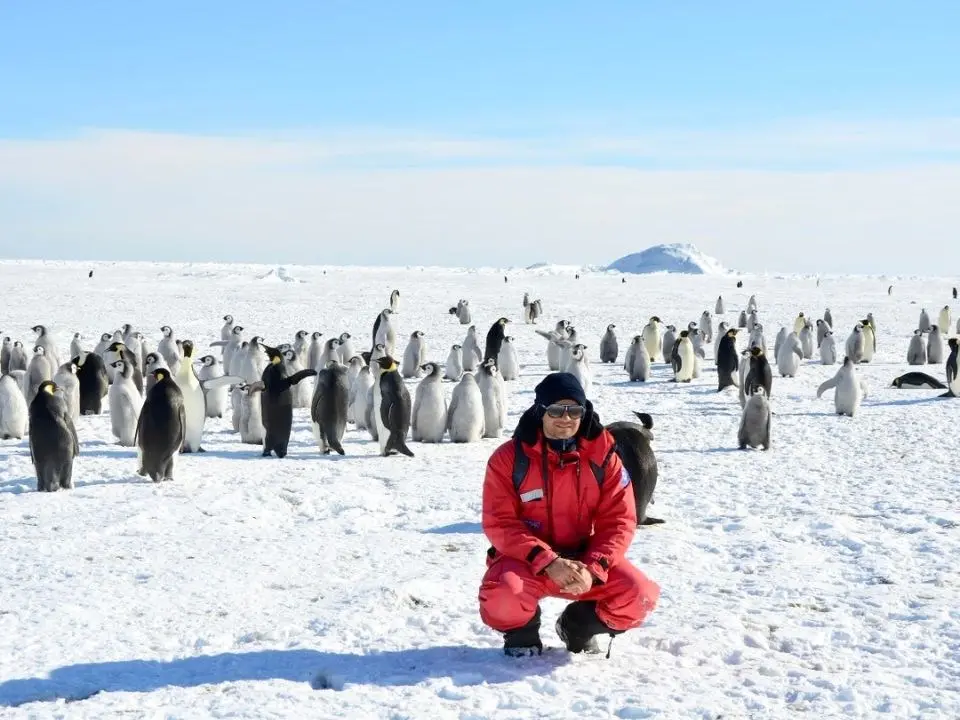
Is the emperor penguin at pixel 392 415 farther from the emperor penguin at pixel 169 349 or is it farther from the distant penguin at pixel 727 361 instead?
the emperor penguin at pixel 169 349

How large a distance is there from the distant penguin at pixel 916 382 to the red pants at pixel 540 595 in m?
13.2

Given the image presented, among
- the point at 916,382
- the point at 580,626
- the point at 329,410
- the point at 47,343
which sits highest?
the point at 47,343

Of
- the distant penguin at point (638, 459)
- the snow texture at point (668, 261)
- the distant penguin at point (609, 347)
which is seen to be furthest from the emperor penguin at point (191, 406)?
the snow texture at point (668, 261)

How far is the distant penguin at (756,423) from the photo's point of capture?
988 cm

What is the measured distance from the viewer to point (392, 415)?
29.9 feet

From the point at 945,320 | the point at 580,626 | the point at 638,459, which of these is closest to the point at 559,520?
the point at 580,626

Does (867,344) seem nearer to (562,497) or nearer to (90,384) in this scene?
(90,384)

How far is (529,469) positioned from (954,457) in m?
7.02

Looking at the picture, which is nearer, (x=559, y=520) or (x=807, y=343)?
(x=559, y=520)

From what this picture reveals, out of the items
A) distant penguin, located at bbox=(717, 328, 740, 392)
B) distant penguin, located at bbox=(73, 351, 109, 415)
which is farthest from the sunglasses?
distant penguin, located at bbox=(717, 328, 740, 392)

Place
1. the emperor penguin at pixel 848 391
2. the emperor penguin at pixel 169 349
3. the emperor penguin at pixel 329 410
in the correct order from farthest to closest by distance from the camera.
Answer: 1. the emperor penguin at pixel 169 349
2. the emperor penguin at pixel 848 391
3. the emperor penguin at pixel 329 410

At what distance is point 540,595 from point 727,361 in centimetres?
1179

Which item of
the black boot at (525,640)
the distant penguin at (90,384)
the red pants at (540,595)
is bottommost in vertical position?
the black boot at (525,640)

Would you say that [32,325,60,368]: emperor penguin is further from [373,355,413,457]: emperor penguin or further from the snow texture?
the snow texture
